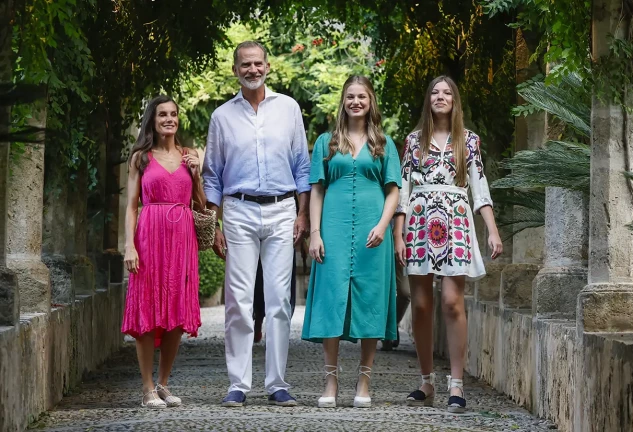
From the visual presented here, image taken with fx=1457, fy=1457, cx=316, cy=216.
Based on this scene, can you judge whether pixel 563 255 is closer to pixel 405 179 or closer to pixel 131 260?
pixel 405 179

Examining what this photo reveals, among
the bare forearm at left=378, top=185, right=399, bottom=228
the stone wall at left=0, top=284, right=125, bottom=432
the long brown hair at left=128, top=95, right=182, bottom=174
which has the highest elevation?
the long brown hair at left=128, top=95, right=182, bottom=174

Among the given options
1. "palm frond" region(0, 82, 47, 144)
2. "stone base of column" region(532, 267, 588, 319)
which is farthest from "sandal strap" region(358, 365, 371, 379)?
"palm frond" region(0, 82, 47, 144)

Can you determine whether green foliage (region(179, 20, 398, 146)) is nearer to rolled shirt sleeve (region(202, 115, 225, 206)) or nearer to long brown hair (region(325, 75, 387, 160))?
rolled shirt sleeve (region(202, 115, 225, 206))

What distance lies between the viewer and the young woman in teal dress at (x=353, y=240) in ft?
26.0

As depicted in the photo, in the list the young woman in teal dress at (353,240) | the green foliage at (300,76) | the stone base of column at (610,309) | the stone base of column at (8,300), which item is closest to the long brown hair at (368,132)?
the young woman in teal dress at (353,240)

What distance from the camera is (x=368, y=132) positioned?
8.12m

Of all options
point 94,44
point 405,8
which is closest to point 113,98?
point 94,44

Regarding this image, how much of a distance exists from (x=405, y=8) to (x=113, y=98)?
284cm

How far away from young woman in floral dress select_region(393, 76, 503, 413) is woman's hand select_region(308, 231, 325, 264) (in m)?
0.43

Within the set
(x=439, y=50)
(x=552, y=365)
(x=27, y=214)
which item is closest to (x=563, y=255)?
(x=552, y=365)

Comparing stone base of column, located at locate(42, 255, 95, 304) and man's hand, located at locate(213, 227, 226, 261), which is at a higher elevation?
man's hand, located at locate(213, 227, 226, 261)

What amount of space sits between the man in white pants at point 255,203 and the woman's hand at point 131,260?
505 millimetres

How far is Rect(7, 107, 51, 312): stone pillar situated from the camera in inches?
336

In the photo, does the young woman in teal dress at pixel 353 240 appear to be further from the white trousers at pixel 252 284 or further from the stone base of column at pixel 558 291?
the stone base of column at pixel 558 291
